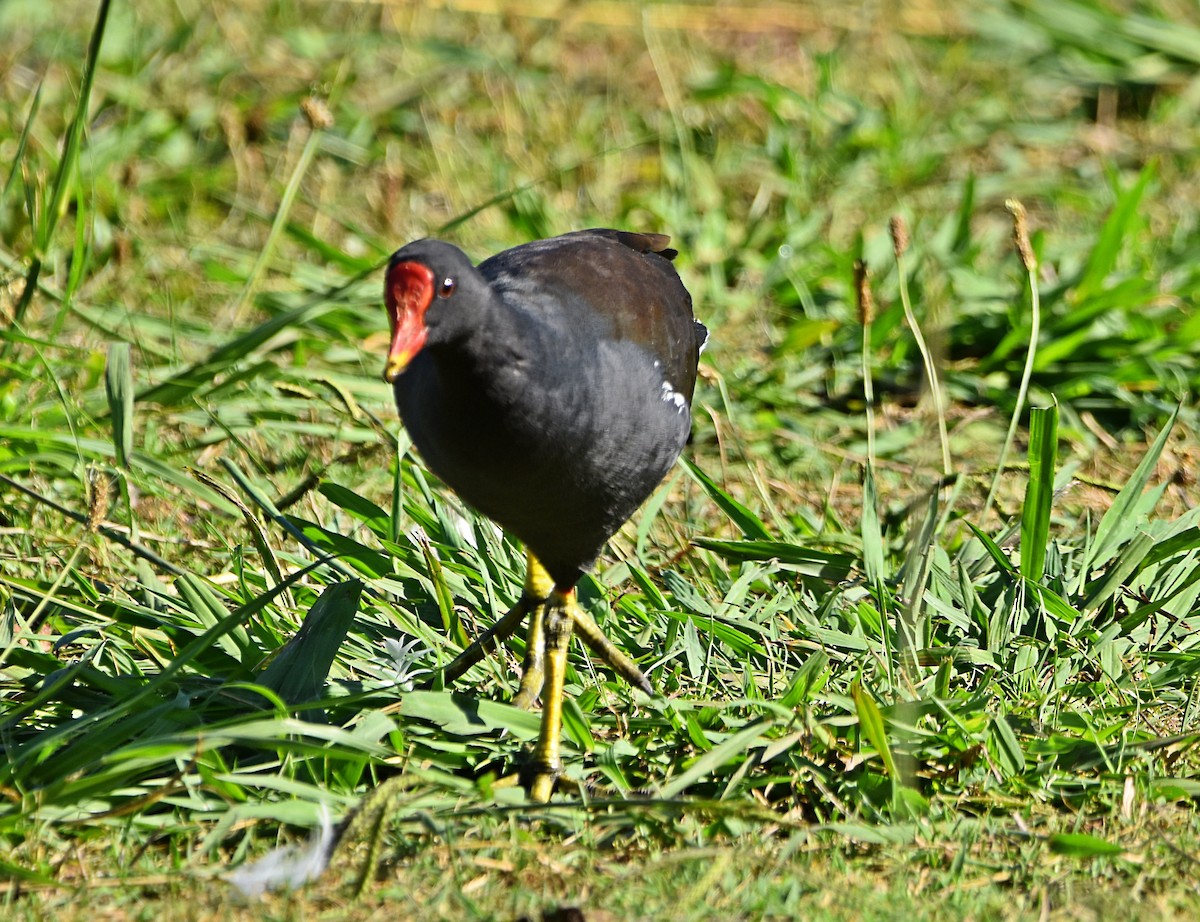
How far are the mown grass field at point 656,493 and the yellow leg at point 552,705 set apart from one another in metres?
0.06

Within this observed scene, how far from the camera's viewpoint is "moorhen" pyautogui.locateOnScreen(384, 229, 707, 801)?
2.65 metres

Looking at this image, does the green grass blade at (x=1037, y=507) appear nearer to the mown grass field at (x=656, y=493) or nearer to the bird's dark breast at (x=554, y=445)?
the mown grass field at (x=656, y=493)

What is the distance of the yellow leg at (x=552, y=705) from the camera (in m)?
2.96

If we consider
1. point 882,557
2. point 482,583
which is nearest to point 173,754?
point 482,583

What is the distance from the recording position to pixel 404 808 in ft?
9.06

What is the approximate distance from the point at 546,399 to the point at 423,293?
35 centimetres

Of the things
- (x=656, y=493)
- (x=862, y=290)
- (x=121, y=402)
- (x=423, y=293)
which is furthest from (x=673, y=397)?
(x=121, y=402)

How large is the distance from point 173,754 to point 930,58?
17.4 ft

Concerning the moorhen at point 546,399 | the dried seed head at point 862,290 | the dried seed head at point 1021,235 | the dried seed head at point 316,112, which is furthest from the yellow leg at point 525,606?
the dried seed head at point 316,112

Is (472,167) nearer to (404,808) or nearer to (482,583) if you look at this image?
(482,583)

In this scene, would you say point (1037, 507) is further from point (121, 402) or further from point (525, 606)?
point (121, 402)

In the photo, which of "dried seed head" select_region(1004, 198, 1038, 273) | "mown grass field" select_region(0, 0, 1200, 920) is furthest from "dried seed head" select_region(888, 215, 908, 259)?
"dried seed head" select_region(1004, 198, 1038, 273)

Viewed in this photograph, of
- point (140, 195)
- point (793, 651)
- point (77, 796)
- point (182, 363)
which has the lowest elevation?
point (793, 651)

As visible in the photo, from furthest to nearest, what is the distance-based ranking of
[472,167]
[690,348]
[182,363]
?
[472,167], [182,363], [690,348]
